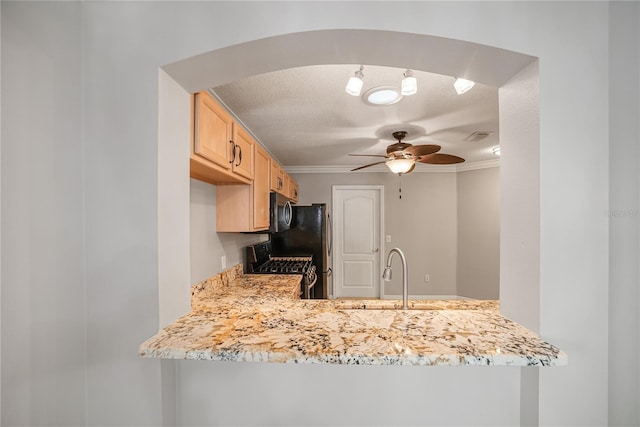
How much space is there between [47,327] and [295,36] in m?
1.20

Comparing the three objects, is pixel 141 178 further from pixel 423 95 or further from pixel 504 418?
pixel 423 95

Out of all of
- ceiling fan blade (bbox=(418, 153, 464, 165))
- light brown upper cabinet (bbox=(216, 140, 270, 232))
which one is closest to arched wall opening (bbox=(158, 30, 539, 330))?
light brown upper cabinet (bbox=(216, 140, 270, 232))

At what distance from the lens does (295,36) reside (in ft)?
2.82

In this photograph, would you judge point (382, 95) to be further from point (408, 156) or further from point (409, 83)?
point (408, 156)

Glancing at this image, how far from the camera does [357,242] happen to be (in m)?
4.88

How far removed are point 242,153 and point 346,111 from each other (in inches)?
39.4

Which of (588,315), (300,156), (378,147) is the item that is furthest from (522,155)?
(300,156)

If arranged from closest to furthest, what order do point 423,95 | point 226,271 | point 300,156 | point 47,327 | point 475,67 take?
1. point 47,327
2. point 475,67
3. point 423,95
4. point 226,271
5. point 300,156

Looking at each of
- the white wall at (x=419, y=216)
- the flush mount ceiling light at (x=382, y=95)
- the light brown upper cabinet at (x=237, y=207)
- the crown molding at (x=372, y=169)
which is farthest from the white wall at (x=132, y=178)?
the white wall at (x=419, y=216)

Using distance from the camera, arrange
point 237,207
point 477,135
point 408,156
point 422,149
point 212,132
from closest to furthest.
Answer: point 212,132 → point 237,207 → point 422,149 → point 408,156 → point 477,135

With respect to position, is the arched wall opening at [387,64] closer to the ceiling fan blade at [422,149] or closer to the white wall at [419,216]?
the ceiling fan blade at [422,149]

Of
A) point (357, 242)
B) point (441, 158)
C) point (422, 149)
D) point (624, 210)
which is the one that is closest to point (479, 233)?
point (357, 242)

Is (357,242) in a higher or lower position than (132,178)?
lower

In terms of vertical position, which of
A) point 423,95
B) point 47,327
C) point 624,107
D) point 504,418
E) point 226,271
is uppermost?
point 423,95
